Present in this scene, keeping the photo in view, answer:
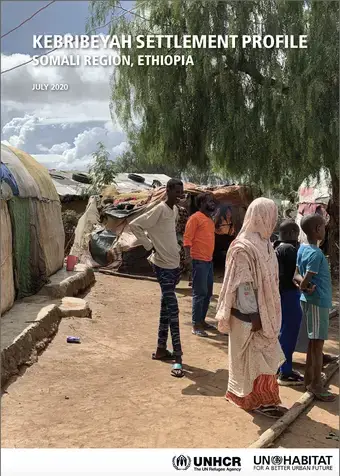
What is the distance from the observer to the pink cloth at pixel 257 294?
3.52 metres

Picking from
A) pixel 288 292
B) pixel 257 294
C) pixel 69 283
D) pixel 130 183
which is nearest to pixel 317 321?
pixel 288 292

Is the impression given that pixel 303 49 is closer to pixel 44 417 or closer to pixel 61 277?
pixel 61 277

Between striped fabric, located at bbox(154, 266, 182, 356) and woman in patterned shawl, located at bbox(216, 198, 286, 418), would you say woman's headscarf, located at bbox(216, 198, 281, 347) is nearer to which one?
woman in patterned shawl, located at bbox(216, 198, 286, 418)

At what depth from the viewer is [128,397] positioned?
13.1 ft

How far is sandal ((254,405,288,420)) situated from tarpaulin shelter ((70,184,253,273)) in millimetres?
7561

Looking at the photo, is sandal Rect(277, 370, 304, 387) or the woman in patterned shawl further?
sandal Rect(277, 370, 304, 387)

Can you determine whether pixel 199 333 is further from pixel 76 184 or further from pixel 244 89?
pixel 76 184

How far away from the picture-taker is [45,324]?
18.2 feet

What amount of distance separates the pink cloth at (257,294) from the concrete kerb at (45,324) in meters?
1.95

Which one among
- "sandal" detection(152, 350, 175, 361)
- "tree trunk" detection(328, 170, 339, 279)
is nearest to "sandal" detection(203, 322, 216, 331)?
"sandal" detection(152, 350, 175, 361)

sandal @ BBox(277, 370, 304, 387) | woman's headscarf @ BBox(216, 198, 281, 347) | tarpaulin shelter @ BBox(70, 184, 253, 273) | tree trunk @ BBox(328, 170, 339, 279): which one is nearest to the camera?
woman's headscarf @ BBox(216, 198, 281, 347)

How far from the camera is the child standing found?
4.27m

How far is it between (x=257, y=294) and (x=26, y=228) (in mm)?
4764
